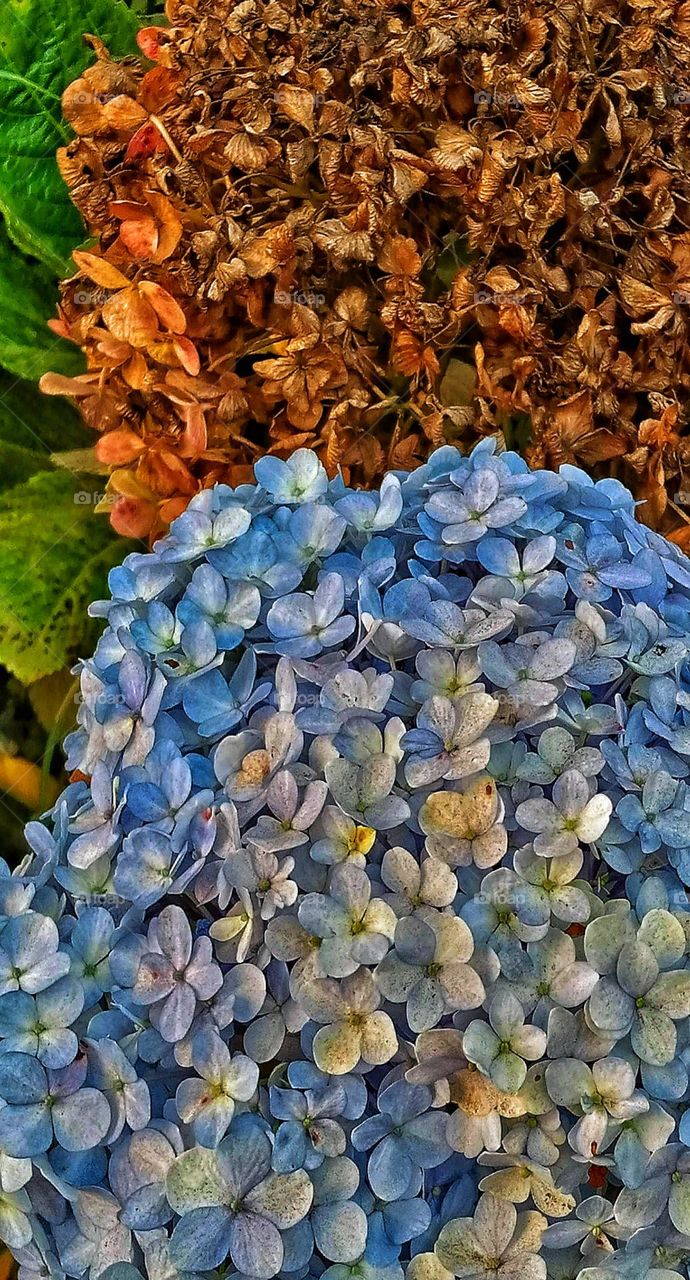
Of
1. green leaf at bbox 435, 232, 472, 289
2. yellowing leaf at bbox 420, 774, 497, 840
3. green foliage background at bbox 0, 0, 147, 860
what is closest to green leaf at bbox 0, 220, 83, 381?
green foliage background at bbox 0, 0, 147, 860

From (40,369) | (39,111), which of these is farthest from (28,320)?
(39,111)

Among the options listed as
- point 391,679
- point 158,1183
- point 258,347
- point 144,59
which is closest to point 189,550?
point 391,679

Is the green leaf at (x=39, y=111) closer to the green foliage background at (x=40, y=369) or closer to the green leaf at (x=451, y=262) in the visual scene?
the green foliage background at (x=40, y=369)

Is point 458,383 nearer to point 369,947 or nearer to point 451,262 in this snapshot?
point 451,262

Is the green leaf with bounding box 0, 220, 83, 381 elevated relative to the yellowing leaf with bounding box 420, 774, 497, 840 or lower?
elevated

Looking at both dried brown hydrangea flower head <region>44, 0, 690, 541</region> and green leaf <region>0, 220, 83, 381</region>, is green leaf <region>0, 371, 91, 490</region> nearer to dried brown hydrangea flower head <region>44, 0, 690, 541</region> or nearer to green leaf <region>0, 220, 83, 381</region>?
green leaf <region>0, 220, 83, 381</region>
